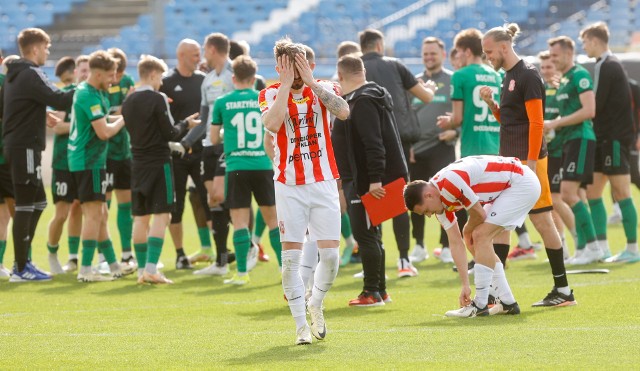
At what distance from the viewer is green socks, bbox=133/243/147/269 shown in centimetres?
1073

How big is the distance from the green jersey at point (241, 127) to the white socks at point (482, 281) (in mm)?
3180

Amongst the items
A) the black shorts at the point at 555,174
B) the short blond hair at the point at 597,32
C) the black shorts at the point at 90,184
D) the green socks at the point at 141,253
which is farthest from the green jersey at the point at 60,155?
the short blond hair at the point at 597,32

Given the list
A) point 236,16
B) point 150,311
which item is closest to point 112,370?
point 150,311

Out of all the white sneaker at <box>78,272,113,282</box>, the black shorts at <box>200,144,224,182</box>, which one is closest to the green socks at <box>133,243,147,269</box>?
the white sneaker at <box>78,272,113,282</box>

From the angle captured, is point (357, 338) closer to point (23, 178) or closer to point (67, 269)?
point (23, 178)

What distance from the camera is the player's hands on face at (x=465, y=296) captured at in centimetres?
748

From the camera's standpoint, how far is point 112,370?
18.8ft

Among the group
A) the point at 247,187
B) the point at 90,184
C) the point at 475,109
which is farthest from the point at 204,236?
the point at 475,109

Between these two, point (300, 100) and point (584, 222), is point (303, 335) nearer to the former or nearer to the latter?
point (300, 100)

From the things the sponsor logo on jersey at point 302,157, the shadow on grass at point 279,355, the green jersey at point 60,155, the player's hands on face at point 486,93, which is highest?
the player's hands on face at point 486,93

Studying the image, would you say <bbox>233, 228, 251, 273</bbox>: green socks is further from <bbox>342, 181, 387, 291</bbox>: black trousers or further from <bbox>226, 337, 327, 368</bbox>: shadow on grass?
<bbox>226, 337, 327, 368</bbox>: shadow on grass

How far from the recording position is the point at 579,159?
1102 centimetres

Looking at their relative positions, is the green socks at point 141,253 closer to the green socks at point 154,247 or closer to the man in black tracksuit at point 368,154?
the green socks at point 154,247

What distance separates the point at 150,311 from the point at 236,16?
21.6m
